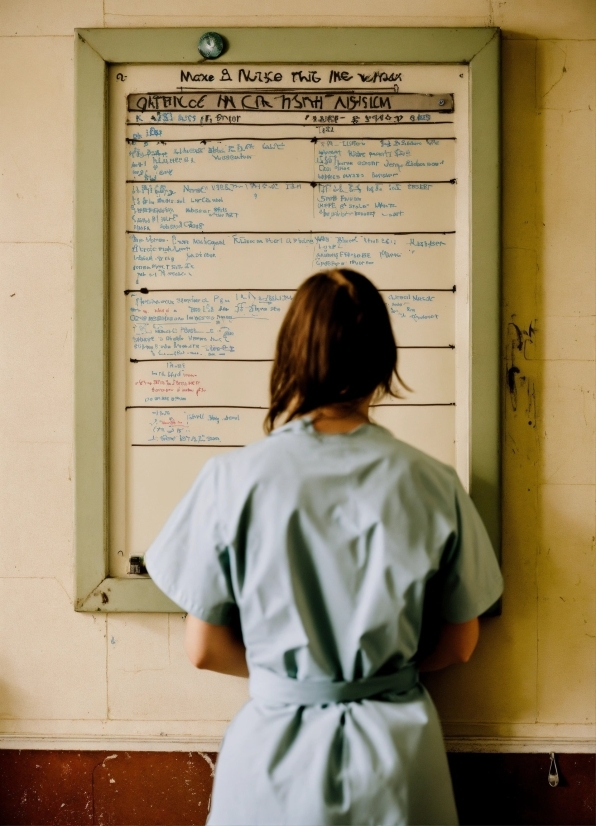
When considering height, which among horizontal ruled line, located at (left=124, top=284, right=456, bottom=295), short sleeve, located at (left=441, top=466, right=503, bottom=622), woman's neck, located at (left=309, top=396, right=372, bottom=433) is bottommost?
short sleeve, located at (left=441, top=466, right=503, bottom=622)

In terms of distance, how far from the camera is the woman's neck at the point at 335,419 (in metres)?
0.99

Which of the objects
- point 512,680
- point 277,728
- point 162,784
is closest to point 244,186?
point 277,728

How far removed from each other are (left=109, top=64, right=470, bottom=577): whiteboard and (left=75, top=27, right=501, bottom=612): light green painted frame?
0.10 ft

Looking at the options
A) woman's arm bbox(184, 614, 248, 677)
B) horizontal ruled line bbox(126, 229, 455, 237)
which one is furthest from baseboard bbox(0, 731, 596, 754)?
horizontal ruled line bbox(126, 229, 455, 237)

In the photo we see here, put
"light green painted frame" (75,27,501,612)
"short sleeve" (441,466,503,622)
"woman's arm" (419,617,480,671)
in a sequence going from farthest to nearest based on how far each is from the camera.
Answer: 1. "light green painted frame" (75,27,501,612)
2. "woman's arm" (419,617,480,671)
3. "short sleeve" (441,466,503,622)

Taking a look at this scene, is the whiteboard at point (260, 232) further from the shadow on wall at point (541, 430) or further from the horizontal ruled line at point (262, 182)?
the shadow on wall at point (541, 430)

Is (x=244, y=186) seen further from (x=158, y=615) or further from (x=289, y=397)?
(x=158, y=615)

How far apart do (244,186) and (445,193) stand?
50cm

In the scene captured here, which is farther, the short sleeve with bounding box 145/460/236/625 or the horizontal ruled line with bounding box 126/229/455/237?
the horizontal ruled line with bounding box 126/229/455/237

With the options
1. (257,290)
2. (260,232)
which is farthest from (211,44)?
(257,290)

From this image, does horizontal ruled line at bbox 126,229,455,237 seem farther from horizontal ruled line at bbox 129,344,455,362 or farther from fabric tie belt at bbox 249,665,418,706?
fabric tie belt at bbox 249,665,418,706

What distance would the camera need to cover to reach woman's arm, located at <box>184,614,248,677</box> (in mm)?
1074

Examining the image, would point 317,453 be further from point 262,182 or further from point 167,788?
point 167,788

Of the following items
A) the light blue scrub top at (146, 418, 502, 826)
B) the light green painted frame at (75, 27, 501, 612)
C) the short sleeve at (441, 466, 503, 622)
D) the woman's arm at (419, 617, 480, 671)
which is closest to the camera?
the light blue scrub top at (146, 418, 502, 826)
